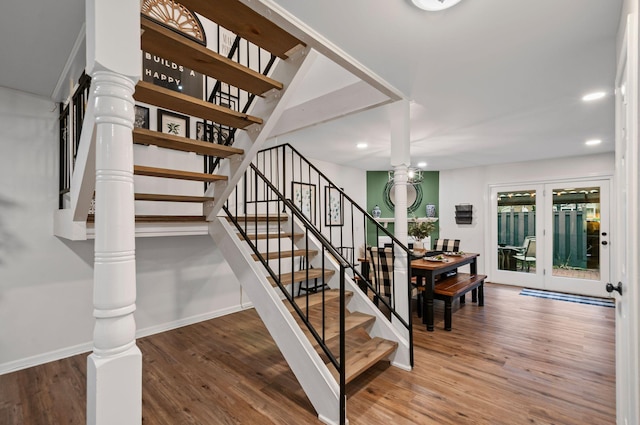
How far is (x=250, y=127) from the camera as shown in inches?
85.2

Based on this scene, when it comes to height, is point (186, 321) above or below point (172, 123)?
below

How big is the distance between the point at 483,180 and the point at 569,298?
98.4 inches

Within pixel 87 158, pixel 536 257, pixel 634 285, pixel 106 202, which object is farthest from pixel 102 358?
pixel 536 257

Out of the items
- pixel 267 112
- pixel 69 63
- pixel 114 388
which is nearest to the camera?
pixel 114 388

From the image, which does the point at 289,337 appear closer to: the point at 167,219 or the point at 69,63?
the point at 167,219

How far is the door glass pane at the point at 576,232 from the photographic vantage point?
5125 mm

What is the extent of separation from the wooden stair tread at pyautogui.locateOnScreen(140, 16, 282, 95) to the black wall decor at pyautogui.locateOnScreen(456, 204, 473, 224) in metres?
5.53

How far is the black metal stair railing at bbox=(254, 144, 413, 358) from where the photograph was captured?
9.14 ft

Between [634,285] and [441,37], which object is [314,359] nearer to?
[634,285]

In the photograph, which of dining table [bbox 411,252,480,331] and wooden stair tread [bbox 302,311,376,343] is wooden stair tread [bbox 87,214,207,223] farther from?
dining table [bbox 411,252,480,331]

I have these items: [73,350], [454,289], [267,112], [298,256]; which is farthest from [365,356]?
[73,350]

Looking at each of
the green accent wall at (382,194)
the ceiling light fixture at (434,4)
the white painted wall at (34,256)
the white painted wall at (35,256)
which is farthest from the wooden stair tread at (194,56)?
the green accent wall at (382,194)

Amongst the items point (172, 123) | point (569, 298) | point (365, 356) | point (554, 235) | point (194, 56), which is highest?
point (172, 123)

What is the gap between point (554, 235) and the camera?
5.44 m
